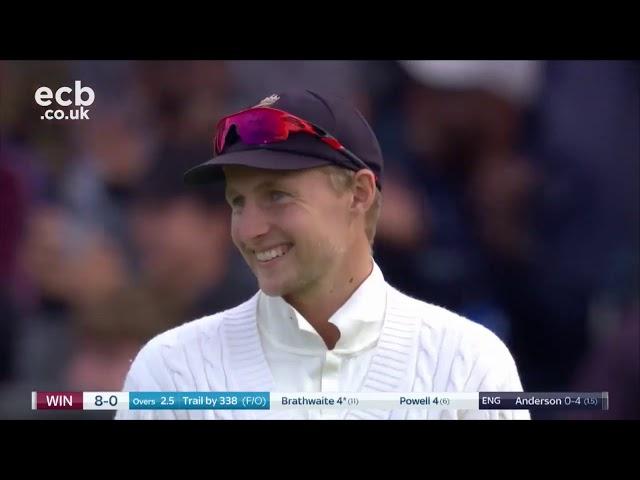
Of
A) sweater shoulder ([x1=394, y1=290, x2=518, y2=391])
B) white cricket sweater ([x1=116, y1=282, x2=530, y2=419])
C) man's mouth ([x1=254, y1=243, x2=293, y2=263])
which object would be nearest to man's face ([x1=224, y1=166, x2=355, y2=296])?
man's mouth ([x1=254, y1=243, x2=293, y2=263])

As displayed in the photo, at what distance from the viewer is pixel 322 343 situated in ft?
11.9

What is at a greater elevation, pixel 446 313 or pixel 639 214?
pixel 639 214

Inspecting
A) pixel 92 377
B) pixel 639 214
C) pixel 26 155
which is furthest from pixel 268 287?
pixel 639 214

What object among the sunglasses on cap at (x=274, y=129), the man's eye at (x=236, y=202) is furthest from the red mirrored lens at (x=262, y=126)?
the man's eye at (x=236, y=202)

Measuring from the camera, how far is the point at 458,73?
379cm

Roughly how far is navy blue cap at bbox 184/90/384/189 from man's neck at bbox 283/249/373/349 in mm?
290

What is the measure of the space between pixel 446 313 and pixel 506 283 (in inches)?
8.5

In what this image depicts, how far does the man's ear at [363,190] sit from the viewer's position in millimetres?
3594

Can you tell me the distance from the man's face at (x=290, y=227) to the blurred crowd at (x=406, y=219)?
0.58ft

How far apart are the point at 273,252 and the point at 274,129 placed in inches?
13.9

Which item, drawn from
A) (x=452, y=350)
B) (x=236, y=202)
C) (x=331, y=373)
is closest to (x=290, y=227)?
(x=236, y=202)

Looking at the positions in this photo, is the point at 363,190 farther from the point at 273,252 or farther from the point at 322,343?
the point at 322,343

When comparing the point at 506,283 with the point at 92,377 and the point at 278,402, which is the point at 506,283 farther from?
the point at 92,377

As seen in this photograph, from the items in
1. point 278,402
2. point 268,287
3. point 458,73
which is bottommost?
point 278,402
